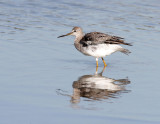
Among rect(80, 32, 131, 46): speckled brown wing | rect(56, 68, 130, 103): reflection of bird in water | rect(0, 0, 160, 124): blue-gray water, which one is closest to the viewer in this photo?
rect(0, 0, 160, 124): blue-gray water

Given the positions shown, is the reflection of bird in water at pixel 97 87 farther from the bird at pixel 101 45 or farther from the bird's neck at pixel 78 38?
the bird's neck at pixel 78 38

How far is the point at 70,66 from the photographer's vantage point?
1014 centimetres

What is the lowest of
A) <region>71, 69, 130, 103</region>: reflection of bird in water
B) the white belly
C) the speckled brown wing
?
<region>71, 69, 130, 103</region>: reflection of bird in water

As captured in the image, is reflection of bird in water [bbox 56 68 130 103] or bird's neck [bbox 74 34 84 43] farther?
bird's neck [bbox 74 34 84 43]

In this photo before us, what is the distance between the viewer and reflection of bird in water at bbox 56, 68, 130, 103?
8.02 metres

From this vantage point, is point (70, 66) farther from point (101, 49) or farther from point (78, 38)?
point (78, 38)

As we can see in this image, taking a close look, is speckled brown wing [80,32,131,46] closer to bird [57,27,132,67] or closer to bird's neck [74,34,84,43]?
bird [57,27,132,67]

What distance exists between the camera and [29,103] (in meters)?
7.34

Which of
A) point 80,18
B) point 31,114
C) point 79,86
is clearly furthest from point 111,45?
point 80,18

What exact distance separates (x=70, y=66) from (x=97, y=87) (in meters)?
1.66

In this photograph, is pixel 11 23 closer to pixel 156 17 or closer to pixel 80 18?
pixel 80 18

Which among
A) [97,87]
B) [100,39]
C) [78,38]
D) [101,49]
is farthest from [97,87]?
[78,38]

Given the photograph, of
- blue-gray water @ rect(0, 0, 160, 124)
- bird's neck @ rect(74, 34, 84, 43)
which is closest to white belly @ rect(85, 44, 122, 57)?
blue-gray water @ rect(0, 0, 160, 124)

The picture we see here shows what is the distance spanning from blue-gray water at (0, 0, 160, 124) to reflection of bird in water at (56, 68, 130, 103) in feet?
0.07
